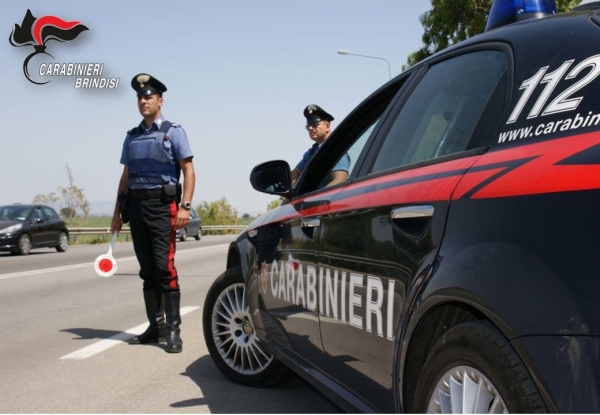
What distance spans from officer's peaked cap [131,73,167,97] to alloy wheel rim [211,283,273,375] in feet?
6.95

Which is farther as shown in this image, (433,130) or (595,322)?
(433,130)

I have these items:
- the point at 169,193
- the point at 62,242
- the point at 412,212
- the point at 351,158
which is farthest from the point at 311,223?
the point at 62,242

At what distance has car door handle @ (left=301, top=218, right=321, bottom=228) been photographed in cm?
336

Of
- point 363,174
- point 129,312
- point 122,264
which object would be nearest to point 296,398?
point 363,174

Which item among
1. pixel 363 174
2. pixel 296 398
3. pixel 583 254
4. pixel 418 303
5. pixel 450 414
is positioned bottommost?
pixel 296 398

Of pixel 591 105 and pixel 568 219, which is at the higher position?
pixel 591 105

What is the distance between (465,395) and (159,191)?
450cm

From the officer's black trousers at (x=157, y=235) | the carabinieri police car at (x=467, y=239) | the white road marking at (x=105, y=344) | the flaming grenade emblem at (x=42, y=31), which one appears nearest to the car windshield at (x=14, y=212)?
the flaming grenade emblem at (x=42, y=31)

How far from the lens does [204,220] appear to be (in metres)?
75.2

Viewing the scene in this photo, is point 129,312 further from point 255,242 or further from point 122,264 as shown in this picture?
point 122,264

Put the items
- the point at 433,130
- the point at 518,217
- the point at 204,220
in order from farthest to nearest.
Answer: the point at 204,220
the point at 433,130
the point at 518,217

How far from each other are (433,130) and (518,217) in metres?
0.99

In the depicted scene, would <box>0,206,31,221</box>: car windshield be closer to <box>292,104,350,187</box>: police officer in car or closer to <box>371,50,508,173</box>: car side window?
<box>292,104,350,187</box>: police officer in car

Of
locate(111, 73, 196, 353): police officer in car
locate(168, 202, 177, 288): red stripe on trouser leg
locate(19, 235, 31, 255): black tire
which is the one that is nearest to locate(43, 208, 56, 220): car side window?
locate(19, 235, 31, 255): black tire
